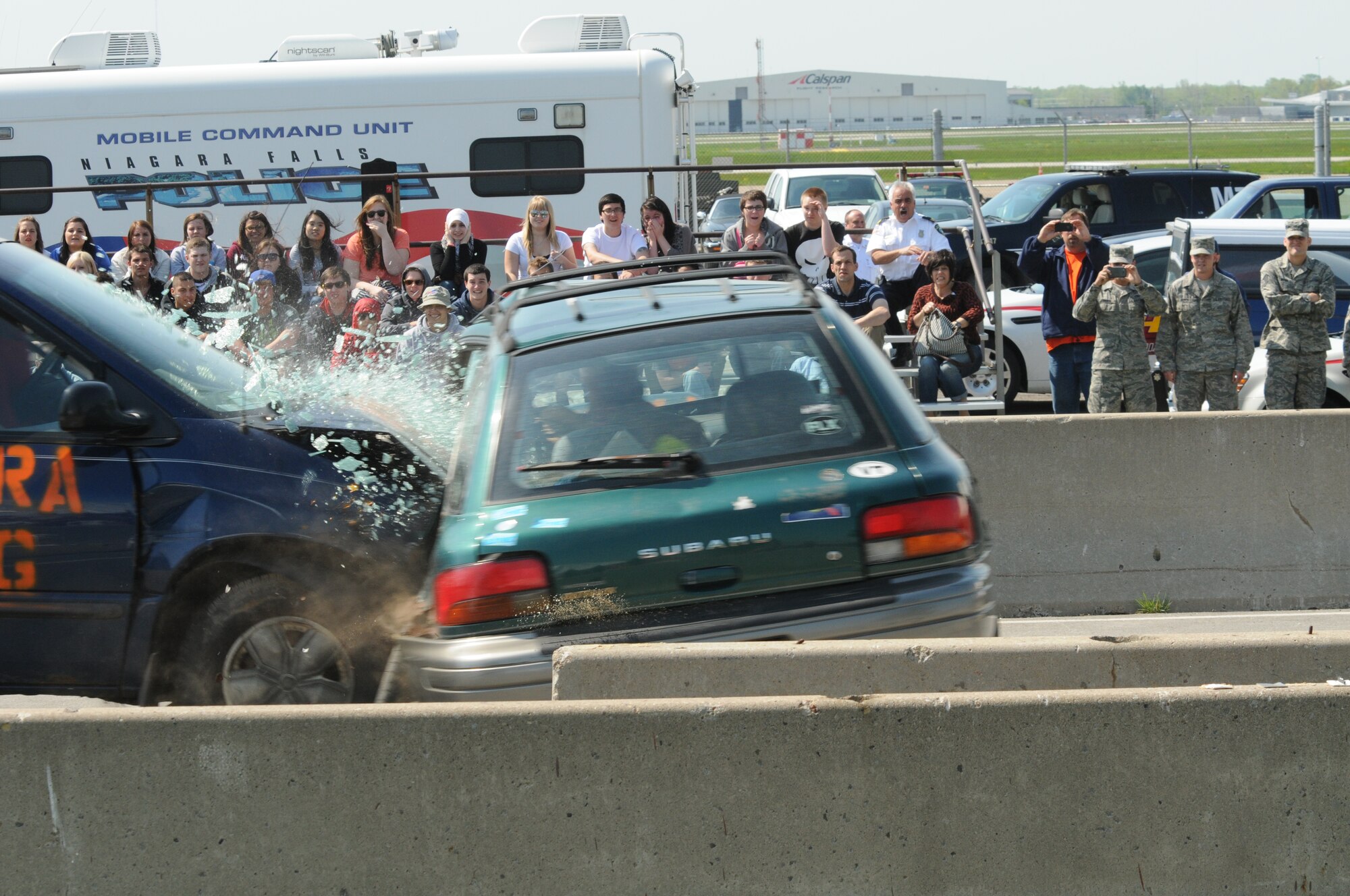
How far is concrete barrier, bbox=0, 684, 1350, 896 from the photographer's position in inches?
122

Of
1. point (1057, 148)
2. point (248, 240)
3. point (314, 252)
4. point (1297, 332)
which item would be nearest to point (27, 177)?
point (248, 240)

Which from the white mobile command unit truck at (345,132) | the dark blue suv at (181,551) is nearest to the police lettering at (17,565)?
the dark blue suv at (181,551)

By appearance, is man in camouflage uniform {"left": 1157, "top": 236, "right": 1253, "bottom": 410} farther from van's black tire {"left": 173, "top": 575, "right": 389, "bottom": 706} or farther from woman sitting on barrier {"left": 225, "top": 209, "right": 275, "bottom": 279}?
woman sitting on barrier {"left": 225, "top": 209, "right": 275, "bottom": 279}

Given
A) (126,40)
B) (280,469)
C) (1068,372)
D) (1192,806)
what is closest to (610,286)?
(280,469)

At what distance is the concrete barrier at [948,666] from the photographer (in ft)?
12.3

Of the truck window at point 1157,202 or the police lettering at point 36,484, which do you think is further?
the truck window at point 1157,202

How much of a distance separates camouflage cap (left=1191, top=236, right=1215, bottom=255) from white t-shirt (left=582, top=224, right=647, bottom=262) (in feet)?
13.7

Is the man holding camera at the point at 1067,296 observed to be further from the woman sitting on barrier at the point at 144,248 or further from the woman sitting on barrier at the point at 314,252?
the woman sitting on barrier at the point at 144,248

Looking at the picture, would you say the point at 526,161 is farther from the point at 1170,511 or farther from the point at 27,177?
the point at 1170,511

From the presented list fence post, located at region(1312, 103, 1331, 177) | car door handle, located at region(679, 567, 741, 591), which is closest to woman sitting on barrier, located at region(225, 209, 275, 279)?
car door handle, located at region(679, 567, 741, 591)

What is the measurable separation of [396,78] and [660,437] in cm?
1136

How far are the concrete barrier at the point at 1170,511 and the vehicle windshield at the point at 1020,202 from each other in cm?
1271

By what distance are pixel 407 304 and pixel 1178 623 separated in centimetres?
597

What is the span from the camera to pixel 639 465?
14.4 feet
